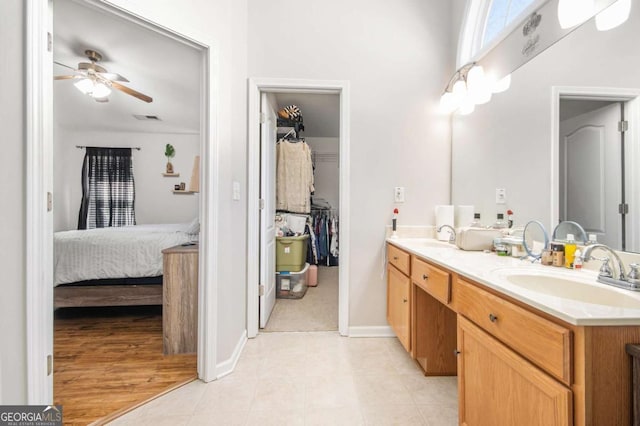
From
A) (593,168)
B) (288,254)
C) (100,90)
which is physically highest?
(100,90)

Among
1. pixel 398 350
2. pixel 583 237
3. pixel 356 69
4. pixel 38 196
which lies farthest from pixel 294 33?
pixel 398 350

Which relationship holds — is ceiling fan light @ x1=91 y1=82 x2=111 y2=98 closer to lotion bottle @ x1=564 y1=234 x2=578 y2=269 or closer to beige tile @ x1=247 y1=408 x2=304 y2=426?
beige tile @ x1=247 y1=408 x2=304 y2=426

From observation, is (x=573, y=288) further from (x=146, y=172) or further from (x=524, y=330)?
(x=146, y=172)

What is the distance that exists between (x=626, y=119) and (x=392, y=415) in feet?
5.37

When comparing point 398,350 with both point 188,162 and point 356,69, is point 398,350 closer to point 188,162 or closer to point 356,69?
point 356,69

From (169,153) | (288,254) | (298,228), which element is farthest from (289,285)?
(169,153)

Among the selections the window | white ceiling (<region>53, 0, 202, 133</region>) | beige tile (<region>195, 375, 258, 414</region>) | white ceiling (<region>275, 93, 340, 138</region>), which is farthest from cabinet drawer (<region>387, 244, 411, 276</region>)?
white ceiling (<region>53, 0, 202, 133</region>)

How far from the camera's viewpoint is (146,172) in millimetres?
4719

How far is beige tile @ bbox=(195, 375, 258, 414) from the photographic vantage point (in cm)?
132

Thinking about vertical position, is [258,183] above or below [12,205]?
above

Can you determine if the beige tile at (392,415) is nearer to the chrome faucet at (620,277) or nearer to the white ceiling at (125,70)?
the chrome faucet at (620,277)

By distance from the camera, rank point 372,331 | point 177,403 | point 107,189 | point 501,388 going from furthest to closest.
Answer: point 107,189, point 372,331, point 177,403, point 501,388

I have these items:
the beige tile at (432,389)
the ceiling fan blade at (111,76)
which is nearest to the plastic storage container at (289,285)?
the beige tile at (432,389)

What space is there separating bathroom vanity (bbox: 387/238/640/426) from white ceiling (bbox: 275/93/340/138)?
226cm
